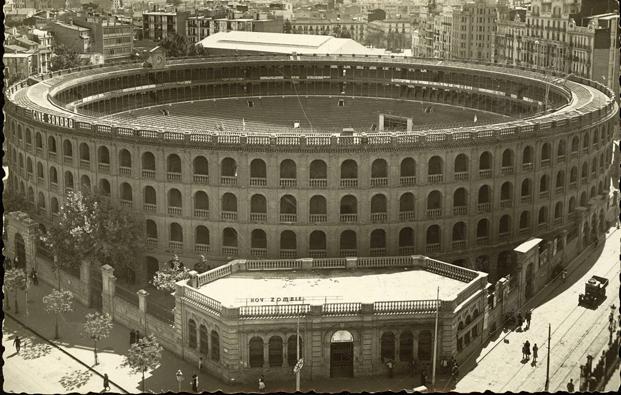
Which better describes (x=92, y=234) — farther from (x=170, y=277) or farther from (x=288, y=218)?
(x=288, y=218)

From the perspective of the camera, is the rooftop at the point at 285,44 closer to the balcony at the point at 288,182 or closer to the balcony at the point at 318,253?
the balcony at the point at 288,182

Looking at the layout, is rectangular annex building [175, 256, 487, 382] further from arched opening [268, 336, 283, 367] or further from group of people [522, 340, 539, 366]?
group of people [522, 340, 539, 366]

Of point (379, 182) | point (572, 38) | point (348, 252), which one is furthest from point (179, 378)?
point (572, 38)

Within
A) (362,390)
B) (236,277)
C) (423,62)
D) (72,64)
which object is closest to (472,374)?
(362,390)

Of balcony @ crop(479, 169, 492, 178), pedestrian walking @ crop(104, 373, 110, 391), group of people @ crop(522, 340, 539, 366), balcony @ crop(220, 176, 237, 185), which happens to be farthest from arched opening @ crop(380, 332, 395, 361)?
balcony @ crop(479, 169, 492, 178)

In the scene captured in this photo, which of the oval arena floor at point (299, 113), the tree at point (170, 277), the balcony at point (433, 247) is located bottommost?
the tree at point (170, 277)

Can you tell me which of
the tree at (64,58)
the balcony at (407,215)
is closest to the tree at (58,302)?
the balcony at (407,215)
